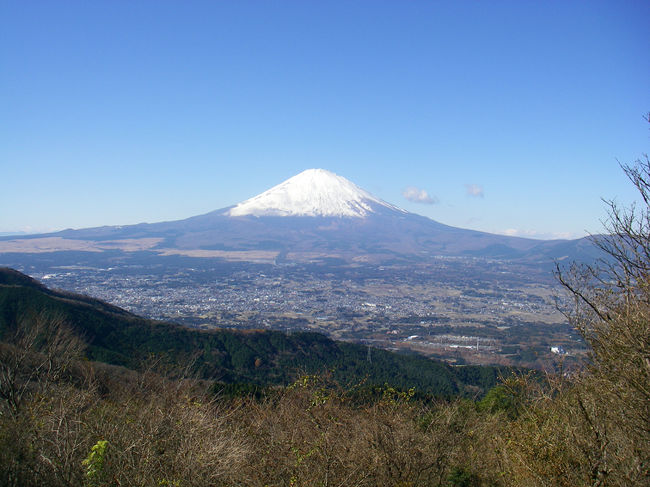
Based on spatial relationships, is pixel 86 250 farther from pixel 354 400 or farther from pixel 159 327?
pixel 354 400

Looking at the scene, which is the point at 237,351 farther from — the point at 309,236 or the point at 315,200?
the point at 315,200

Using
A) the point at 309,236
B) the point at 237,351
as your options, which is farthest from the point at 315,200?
the point at 237,351

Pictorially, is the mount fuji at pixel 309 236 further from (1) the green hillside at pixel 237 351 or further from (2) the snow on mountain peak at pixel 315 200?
(1) the green hillside at pixel 237 351

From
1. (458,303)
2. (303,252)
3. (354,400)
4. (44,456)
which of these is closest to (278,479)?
(44,456)

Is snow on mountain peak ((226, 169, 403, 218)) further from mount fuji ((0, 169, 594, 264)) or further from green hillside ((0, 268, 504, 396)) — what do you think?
green hillside ((0, 268, 504, 396))

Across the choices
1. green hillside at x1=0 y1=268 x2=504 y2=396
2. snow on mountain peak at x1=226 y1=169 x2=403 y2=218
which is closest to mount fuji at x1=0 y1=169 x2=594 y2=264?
snow on mountain peak at x1=226 y1=169 x2=403 y2=218

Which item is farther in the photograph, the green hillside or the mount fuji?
the mount fuji
